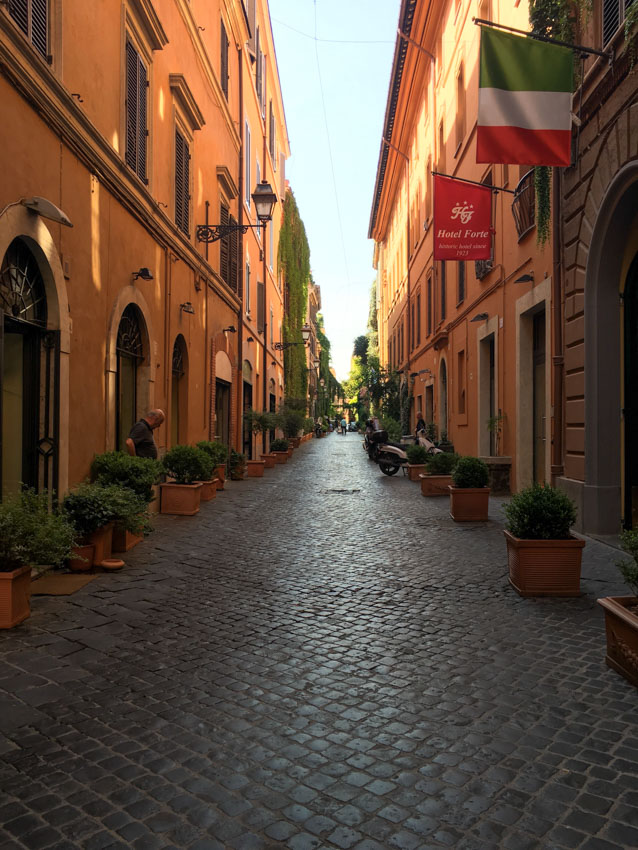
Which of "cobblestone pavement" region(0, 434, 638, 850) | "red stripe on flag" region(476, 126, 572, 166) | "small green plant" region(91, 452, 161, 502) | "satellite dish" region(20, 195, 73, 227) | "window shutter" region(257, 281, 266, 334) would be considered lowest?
"cobblestone pavement" region(0, 434, 638, 850)

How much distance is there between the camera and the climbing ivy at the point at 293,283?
108ft

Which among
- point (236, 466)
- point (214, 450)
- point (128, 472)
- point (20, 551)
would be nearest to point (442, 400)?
point (236, 466)

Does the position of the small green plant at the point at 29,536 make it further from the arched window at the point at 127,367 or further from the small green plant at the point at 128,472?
the arched window at the point at 127,367

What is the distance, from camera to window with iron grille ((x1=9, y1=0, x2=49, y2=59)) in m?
6.00

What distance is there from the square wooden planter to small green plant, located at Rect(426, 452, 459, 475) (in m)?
7.39

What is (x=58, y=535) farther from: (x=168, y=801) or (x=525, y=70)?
(x=525, y=70)

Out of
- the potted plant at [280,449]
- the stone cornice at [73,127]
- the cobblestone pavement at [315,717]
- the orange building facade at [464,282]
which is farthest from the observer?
the potted plant at [280,449]

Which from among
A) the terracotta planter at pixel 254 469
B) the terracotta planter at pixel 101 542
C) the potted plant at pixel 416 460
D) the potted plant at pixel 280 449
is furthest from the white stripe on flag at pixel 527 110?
the potted plant at pixel 280 449

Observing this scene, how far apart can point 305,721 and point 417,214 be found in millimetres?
24963

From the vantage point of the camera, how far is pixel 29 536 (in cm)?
476

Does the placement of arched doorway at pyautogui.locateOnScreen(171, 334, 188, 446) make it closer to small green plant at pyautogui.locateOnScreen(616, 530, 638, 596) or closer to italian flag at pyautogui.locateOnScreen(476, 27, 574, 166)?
italian flag at pyautogui.locateOnScreen(476, 27, 574, 166)

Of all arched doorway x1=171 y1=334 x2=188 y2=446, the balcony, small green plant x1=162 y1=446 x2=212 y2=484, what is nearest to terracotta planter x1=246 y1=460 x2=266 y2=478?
arched doorway x1=171 y1=334 x2=188 y2=446

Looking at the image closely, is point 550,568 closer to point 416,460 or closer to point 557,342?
point 557,342

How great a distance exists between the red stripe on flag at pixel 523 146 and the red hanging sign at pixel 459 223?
482cm
